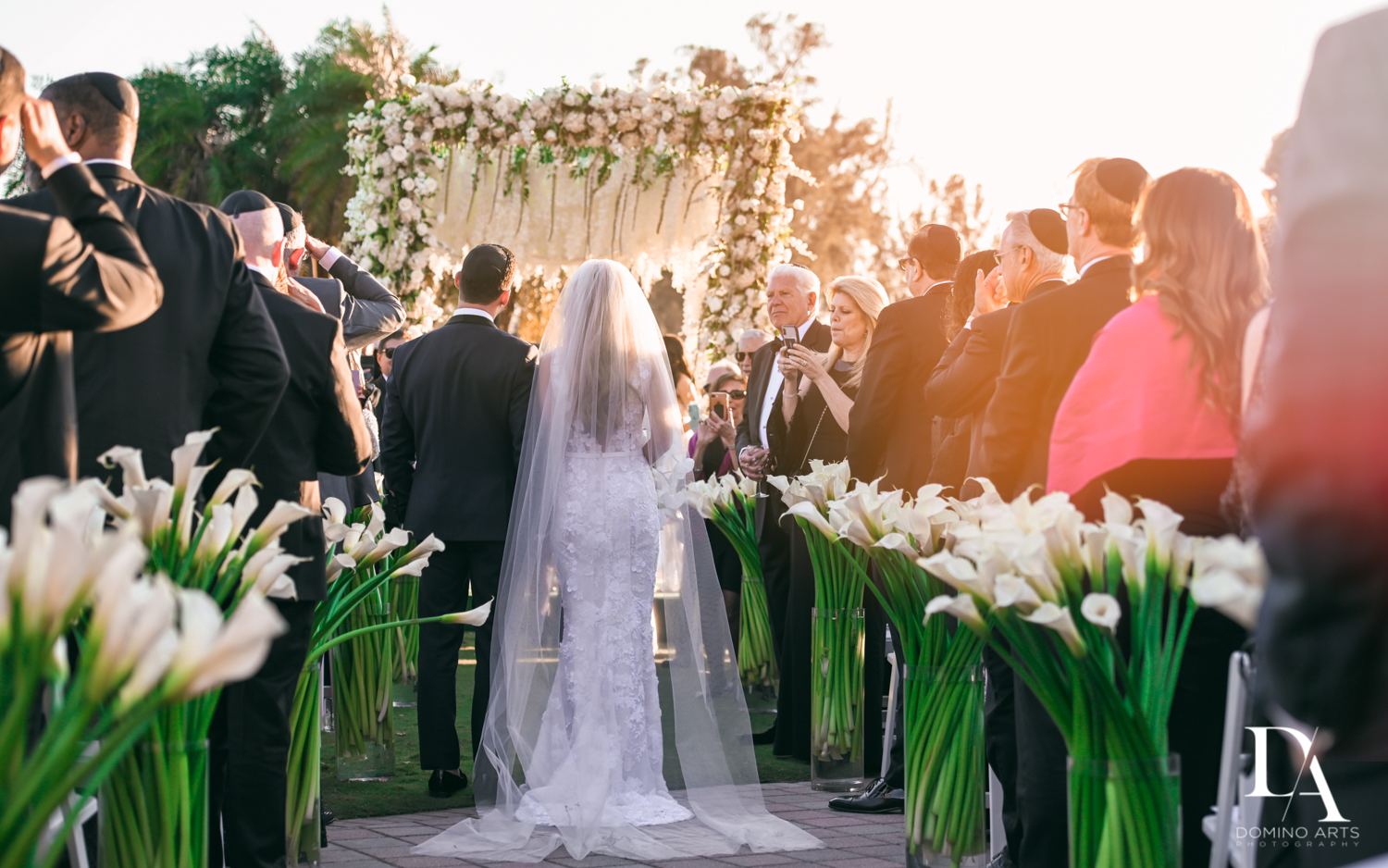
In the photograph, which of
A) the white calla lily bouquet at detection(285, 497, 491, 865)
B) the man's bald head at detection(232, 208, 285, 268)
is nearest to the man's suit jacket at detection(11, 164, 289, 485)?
the white calla lily bouquet at detection(285, 497, 491, 865)

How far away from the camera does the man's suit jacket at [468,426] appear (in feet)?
17.4

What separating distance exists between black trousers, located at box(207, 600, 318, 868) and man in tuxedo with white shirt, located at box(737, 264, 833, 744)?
122 inches

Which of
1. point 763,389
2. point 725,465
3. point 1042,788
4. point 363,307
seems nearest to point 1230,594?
point 1042,788

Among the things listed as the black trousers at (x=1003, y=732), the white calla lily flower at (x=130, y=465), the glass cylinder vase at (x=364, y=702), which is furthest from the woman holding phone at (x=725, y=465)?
the white calla lily flower at (x=130, y=465)

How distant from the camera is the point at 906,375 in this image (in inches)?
199

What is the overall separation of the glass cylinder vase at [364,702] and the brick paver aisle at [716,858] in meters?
0.55

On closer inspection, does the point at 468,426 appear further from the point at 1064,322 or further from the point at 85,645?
the point at 85,645

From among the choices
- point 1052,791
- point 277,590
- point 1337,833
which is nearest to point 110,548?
point 277,590

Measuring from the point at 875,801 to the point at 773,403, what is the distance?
1982 millimetres

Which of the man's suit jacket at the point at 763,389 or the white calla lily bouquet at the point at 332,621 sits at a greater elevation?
the man's suit jacket at the point at 763,389

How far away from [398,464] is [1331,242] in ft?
16.5

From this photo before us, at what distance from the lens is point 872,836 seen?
449 centimetres

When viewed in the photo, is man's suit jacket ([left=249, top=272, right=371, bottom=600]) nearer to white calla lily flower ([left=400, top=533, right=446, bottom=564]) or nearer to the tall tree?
white calla lily flower ([left=400, top=533, right=446, bottom=564])

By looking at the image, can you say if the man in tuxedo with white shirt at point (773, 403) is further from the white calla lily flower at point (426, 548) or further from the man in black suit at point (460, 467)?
the white calla lily flower at point (426, 548)
